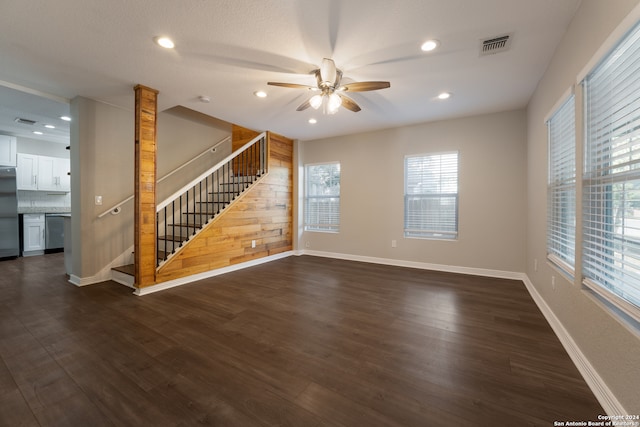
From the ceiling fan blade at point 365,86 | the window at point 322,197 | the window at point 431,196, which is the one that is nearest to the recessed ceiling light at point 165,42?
the ceiling fan blade at point 365,86

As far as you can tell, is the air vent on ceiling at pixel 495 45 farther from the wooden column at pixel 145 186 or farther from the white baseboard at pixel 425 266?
the wooden column at pixel 145 186

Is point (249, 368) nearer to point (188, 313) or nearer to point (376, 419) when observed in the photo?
point (376, 419)

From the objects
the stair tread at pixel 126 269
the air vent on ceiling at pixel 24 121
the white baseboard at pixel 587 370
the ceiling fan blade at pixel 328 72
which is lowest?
the white baseboard at pixel 587 370

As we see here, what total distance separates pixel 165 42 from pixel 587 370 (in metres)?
4.21

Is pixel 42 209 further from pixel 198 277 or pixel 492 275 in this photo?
pixel 492 275

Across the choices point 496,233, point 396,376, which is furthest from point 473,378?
point 496,233

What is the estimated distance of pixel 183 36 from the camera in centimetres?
236

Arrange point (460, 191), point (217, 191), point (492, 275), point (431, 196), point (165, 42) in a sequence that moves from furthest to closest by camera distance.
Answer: point (217, 191) < point (431, 196) < point (460, 191) < point (492, 275) < point (165, 42)

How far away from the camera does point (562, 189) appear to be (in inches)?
97.6

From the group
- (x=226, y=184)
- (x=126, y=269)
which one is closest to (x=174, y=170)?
(x=226, y=184)

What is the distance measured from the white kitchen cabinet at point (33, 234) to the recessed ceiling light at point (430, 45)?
8.18m

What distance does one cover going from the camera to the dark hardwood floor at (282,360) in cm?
146

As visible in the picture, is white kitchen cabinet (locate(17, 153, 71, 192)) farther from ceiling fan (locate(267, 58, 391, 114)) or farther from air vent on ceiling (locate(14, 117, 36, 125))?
ceiling fan (locate(267, 58, 391, 114))

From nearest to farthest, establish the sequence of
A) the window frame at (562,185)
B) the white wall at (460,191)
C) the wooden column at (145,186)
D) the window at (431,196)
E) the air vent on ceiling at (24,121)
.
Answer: the window frame at (562,185) → the wooden column at (145,186) → the white wall at (460,191) → the window at (431,196) → the air vent on ceiling at (24,121)
